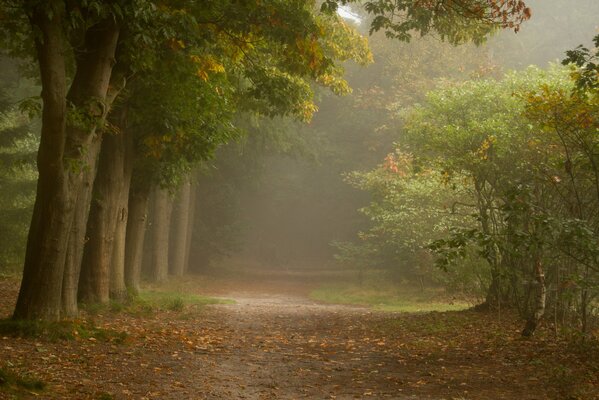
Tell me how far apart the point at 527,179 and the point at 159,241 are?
60.4 feet

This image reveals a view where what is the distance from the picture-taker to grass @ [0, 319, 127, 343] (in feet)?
28.6

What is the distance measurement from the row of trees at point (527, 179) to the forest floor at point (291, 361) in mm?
954

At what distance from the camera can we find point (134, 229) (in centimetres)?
1705

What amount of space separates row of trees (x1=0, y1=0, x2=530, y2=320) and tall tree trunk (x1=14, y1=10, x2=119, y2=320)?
2cm

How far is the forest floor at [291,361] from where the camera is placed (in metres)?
7.12

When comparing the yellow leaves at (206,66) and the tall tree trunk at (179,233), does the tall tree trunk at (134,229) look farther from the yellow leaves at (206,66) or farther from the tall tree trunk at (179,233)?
the tall tree trunk at (179,233)

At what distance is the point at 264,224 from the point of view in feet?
193

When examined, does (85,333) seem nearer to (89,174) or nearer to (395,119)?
(89,174)

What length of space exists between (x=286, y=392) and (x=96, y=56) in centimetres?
580

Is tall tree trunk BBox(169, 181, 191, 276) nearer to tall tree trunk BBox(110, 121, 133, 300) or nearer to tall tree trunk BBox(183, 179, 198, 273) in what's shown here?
tall tree trunk BBox(183, 179, 198, 273)

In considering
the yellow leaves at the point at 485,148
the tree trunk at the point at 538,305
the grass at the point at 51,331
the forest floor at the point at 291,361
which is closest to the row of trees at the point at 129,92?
the grass at the point at 51,331

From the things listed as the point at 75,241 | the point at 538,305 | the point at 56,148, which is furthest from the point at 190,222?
the point at 56,148

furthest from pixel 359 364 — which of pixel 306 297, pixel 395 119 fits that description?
pixel 395 119

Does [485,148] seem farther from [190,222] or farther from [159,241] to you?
[190,222]
